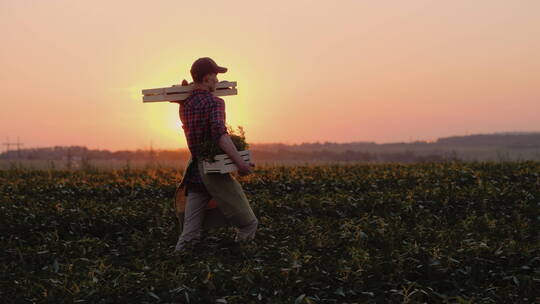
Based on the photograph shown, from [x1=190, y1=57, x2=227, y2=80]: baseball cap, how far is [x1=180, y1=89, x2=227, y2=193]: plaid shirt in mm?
204

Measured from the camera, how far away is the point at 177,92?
761cm

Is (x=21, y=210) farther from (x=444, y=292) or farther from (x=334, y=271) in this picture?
(x=444, y=292)

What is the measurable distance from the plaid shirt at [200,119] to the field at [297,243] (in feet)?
4.55

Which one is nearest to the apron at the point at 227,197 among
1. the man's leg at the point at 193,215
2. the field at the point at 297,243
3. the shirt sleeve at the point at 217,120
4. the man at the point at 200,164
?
the man at the point at 200,164

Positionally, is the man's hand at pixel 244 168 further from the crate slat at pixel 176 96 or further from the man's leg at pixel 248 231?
the crate slat at pixel 176 96

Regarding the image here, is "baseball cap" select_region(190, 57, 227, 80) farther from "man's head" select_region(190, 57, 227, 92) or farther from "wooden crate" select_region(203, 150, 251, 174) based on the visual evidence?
"wooden crate" select_region(203, 150, 251, 174)

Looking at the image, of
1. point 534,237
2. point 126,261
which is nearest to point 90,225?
point 126,261

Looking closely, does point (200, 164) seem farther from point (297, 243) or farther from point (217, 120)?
point (297, 243)

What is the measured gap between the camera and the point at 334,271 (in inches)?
260

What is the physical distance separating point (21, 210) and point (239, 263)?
5.59 meters

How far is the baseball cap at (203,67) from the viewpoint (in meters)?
7.30

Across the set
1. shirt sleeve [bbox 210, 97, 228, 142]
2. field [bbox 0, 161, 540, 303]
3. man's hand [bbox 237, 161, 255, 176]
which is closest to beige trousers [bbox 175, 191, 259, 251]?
field [bbox 0, 161, 540, 303]

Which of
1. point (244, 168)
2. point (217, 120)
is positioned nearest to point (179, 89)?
point (217, 120)

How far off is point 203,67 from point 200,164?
1.17 m
